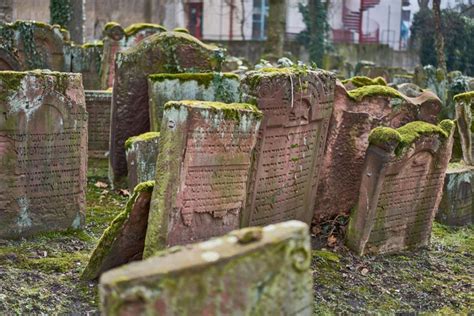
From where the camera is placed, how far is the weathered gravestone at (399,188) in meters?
7.16

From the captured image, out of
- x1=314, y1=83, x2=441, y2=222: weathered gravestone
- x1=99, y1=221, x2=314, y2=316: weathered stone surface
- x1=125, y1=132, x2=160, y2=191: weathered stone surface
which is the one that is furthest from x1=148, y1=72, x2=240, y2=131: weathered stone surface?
x1=99, y1=221, x2=314, y2=316: weathered stone surface

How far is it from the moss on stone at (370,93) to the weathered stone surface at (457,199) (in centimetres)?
134

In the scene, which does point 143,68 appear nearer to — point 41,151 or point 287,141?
point 41,151

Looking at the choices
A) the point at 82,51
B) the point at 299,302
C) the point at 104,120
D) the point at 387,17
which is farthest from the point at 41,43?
the point at 387,17

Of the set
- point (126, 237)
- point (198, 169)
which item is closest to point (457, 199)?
point (198, 169)

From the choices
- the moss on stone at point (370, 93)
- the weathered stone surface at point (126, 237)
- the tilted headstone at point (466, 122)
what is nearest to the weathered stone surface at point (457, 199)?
the tilted headstone at point (466, 122)

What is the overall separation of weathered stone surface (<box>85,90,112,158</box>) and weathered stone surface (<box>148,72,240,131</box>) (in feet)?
4.30

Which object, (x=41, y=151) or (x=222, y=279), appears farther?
(x=41, y=151)

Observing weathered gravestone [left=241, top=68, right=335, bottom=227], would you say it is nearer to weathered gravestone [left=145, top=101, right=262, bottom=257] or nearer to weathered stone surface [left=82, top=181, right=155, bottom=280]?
weathered gravestone [left=145, top=101, right=262, bottom=257]

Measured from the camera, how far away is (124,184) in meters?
9.58

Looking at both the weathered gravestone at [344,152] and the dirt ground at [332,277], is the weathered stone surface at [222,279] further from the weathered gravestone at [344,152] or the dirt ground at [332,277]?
the weathered gravestone at [344,152]

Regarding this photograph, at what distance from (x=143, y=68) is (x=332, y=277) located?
3.80 meters

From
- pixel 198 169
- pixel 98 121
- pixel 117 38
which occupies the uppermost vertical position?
pixel 117 38

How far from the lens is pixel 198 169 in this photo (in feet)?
18.4
